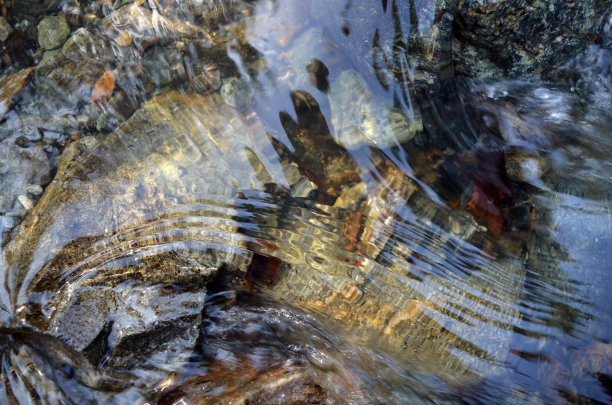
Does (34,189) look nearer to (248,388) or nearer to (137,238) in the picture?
(137,238)

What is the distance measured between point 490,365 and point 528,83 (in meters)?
2.46

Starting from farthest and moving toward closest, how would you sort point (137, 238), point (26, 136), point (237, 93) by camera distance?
1. point (237, 93)
2. point (26, 136)
3. point (137, 238)

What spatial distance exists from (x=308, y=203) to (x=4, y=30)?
3.56m

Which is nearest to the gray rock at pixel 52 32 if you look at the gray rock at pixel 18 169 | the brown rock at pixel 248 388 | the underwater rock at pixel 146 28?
the underwater rock at pixel 146 28

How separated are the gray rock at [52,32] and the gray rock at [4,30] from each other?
31 cm

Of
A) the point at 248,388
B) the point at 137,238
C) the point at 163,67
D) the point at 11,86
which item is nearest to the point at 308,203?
the point at 137,238

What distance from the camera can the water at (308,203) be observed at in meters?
2.62

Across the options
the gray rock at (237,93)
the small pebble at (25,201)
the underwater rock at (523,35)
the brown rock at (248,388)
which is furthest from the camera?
the gray rock at (237,93)

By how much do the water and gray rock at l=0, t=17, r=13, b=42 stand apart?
88 mm

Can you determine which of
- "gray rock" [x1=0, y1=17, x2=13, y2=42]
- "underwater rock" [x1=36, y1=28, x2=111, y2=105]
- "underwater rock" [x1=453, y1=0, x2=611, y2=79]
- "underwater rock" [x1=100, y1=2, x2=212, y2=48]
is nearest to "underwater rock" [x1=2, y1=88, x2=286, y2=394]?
"underwater rock" [x1=36, y1=28, x2=111, y2=105]

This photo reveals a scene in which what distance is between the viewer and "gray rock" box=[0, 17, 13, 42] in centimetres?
369

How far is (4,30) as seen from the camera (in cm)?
370

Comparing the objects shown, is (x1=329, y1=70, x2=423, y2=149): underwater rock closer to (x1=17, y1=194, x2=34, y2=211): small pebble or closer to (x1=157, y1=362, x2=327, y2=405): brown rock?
(x1=157, y1=362, x2=327, y2=405): brown rock

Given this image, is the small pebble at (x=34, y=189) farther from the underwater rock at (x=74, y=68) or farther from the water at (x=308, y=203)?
the underwater rock at (x=74, y=68)
